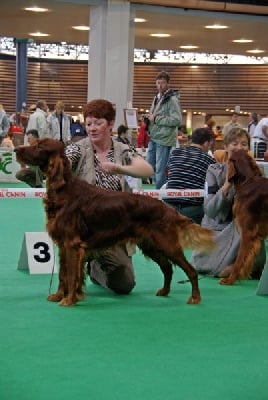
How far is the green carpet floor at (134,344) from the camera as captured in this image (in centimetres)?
298

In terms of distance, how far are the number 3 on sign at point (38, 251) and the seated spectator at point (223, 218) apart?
1075 millimetres

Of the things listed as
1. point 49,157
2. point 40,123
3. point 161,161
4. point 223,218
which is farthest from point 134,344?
point 40,123

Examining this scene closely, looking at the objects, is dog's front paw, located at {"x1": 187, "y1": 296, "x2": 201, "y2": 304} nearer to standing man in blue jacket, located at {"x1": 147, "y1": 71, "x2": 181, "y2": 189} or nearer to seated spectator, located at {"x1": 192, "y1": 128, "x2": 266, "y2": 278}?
seated spectator, located at {"x1": 192, "y1": 128, "x2": 266, "y2": 278}

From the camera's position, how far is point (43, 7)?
13.9 meters

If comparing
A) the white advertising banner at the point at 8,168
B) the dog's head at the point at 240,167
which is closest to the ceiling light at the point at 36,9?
the white advertising banner at the point at 8,168

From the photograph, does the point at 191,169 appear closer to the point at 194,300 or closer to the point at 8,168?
the point at 194,300

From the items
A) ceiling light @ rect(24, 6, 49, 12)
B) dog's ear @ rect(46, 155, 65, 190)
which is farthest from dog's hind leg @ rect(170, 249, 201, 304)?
ceiling light @ rect(24, 6, 49, 12)

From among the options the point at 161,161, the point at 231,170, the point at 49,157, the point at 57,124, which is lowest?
the point at 161,161

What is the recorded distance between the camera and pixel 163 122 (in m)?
10.2

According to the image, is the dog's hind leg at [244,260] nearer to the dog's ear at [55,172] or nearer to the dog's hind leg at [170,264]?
the dog's hind leg at [170,264]

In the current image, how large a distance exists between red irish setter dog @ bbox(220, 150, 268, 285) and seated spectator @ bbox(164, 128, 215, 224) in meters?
0.82

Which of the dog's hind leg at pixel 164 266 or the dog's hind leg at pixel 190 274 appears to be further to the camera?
the dog's hind leg at pixel 164 266

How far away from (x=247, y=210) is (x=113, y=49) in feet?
28.9

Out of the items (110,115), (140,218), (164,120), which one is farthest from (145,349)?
(164,120)
